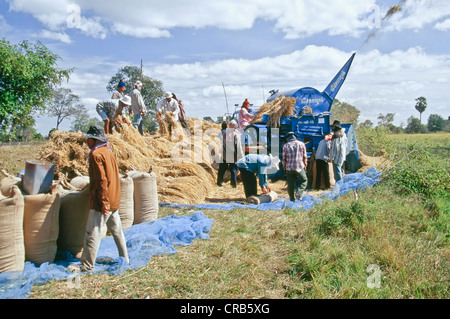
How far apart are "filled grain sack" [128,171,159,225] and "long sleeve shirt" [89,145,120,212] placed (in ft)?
5.86

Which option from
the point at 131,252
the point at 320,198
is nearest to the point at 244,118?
the point at 320,198

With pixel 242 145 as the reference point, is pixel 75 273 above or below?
below

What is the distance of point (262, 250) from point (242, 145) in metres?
5.99

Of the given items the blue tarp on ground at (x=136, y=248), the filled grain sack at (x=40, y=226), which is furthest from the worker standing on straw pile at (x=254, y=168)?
the filled grain sack at (x=40, y=226)

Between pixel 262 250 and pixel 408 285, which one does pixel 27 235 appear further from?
pixel 408 285

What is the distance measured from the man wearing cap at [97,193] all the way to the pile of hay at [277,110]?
7.50 meters

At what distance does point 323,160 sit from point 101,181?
269 inches

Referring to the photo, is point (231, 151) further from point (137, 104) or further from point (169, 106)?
point (137, 104)

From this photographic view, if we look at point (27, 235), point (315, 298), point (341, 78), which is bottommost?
point (315, 298)

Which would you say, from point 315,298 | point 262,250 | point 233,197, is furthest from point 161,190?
point 315,298

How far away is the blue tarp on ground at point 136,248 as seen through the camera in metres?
3.67

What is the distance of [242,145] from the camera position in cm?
1057

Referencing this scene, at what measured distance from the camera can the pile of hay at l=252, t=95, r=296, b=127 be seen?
1082cm

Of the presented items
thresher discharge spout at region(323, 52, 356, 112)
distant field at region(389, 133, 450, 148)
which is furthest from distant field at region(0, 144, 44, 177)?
distant field at region(389, 133, 450, 148)
